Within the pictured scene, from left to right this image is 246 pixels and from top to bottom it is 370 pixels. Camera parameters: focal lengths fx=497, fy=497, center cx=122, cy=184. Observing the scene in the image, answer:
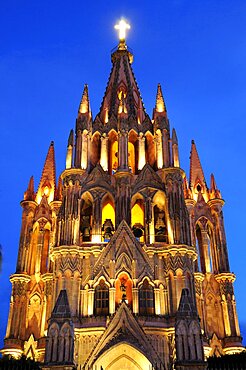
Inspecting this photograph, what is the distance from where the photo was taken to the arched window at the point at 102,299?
1303 inches

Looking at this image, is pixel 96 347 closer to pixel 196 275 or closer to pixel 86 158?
pixel 196 275

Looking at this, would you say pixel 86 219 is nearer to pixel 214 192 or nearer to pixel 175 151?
pixel 175 151

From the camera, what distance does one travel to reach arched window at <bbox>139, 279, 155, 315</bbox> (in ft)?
109

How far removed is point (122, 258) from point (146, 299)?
3.20 meters

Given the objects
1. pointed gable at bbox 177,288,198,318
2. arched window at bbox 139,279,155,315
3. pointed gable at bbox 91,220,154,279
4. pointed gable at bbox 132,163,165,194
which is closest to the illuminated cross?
pointed gable at bbox 132,163,165,194

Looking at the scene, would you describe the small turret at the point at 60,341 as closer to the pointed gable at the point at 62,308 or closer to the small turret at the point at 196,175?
the pointed gable at the point at 62,308

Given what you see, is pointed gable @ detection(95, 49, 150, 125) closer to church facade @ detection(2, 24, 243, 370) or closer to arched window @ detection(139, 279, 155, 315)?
church facade @ detection(2, 24, 243, 370)

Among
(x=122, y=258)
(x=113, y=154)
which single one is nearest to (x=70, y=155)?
(x=113, y=154)

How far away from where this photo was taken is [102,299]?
110 feet

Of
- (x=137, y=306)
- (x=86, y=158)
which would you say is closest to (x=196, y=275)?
(x=137, y=306)

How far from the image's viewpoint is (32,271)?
39.7 m

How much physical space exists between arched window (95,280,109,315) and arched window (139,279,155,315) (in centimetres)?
228

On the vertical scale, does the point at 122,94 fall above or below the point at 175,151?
above

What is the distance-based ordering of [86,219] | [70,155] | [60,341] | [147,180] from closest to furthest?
[60,341], [147,180], [86,219], [70,155]
